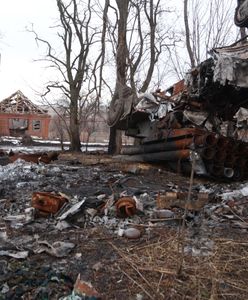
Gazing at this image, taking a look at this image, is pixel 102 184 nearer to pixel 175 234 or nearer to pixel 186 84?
pixel 175 234

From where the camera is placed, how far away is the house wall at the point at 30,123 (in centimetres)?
4316

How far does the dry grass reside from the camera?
9.97ft

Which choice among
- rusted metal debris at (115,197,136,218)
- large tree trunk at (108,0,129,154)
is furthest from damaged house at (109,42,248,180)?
large tree trunk at (108,0,129,154)

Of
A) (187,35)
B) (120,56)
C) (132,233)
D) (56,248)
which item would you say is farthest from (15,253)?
(187,35)

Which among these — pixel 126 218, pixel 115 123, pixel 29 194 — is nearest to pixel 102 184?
pixel 29 194

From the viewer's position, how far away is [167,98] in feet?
36.8

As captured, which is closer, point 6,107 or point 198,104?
point 198,104

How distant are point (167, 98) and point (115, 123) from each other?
10.7 ft

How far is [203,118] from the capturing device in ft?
34.6

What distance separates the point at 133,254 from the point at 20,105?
43.4m

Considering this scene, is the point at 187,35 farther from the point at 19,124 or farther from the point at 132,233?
the point at 19,124

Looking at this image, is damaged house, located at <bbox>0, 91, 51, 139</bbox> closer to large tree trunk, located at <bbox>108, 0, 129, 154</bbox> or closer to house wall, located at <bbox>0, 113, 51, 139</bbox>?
house wall, located at <bbox>0, 113, 51, 139</bbox>

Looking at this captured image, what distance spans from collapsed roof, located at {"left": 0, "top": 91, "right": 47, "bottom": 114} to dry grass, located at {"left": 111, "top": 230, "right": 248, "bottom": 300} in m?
42.2

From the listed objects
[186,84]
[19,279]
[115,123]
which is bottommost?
[19,279]
